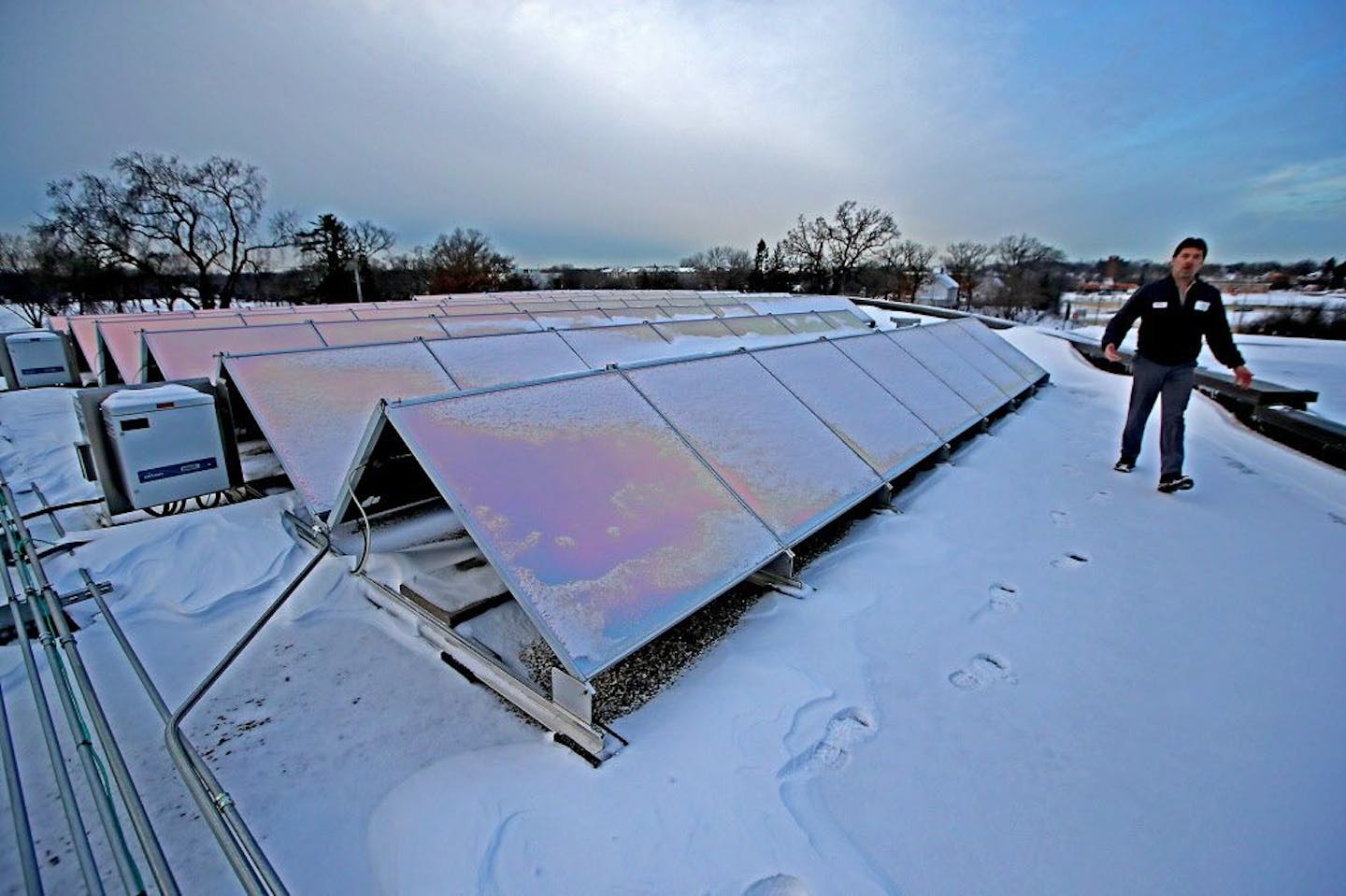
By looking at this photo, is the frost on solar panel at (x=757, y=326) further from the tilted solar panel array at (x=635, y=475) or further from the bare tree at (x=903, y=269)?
the bare tree at (x=903, y=269)

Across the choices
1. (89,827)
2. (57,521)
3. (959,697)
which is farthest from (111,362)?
(959,697)

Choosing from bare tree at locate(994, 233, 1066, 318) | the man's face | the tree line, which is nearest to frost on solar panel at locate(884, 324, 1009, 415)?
the man's face

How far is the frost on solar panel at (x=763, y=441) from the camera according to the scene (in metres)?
3.20

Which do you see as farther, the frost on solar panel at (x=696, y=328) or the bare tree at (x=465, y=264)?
the bare tree at (x=465, y=264)

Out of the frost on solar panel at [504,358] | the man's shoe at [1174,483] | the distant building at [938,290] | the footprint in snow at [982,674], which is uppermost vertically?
the distant building at [938,290]

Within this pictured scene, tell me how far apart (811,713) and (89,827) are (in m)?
2.45

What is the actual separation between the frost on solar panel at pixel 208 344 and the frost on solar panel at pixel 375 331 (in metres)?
0.29

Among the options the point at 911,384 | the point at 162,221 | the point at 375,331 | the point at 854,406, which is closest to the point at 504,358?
the point at 854,406

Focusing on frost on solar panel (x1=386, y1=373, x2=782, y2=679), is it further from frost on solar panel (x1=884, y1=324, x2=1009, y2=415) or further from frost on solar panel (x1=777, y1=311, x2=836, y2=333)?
frost on solar panel (x1=777, y1=311, x2=836, y2=333)

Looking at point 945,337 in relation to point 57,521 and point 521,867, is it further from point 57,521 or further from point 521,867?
point 57,521

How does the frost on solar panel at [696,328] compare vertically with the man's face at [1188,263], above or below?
below

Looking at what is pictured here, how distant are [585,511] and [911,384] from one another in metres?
4.52

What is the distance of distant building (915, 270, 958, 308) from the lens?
5288 cm

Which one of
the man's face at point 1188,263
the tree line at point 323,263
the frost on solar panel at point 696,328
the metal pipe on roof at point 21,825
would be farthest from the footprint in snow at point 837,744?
the tree line at point 323,263
